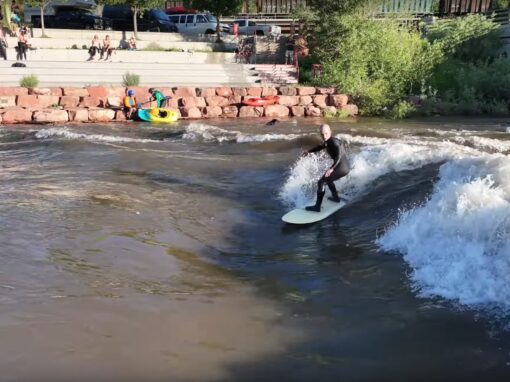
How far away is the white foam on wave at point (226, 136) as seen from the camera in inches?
707

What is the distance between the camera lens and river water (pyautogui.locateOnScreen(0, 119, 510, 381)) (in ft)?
16.0

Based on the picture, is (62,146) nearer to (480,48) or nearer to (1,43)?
(1,43)

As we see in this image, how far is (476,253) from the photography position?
6.52 m

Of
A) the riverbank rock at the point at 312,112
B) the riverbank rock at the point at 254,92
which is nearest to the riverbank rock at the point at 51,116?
the riverbank rock at the point at 254,92

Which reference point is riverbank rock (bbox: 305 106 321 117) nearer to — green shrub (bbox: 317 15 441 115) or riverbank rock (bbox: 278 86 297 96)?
riverbank rock (bbox: 278 86 297 96)

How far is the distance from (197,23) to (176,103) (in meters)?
15.4

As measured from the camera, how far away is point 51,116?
2173 cm

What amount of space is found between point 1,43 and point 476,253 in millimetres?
24203

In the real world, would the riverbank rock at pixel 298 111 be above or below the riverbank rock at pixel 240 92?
below

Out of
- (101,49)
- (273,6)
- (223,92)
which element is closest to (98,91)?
(101,49)

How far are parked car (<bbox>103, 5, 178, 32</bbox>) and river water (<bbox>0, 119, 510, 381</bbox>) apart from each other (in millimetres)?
24756

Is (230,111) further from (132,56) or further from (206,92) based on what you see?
(132,56)

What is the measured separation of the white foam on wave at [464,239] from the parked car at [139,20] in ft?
99.1

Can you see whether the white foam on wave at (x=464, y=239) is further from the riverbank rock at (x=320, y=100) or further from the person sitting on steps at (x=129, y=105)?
the riverbank rock at (x=320, y=100)
